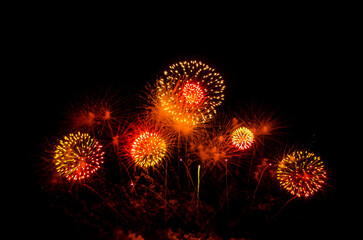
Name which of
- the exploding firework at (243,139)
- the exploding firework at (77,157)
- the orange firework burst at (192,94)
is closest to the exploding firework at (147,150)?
the exploding firework at (77,157)

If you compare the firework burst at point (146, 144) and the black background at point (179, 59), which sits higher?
the black background at point (179, 59)

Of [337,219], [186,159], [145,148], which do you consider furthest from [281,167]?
[145,148]

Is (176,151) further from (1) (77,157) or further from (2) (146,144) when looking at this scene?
(1) (77,157)

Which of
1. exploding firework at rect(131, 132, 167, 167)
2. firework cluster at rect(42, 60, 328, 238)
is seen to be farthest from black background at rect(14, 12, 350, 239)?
exploding firework at rect(131, 132, 167, 167)

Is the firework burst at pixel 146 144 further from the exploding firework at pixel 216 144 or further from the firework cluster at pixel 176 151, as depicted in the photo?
the exploding firework at pixel 216 144

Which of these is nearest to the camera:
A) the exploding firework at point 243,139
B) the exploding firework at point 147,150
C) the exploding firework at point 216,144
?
the exploding firework at point 147,150

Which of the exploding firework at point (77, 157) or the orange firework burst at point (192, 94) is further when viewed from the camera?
the orange firework burst at point (192, 94)
